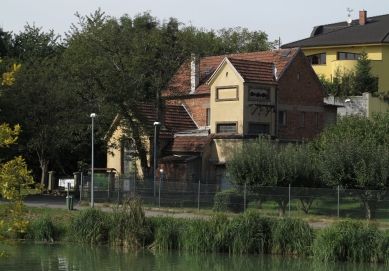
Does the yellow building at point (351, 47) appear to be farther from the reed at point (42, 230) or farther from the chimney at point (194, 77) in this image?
the reed at point (42, 230)

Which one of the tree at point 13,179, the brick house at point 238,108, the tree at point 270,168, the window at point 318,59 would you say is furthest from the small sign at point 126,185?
the window at point 318,59

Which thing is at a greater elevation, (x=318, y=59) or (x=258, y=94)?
(x=318, y=59)

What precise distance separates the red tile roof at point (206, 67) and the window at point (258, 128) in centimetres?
383

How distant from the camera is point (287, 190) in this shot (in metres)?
37.2

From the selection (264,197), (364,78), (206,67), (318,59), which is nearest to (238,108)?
(206,67)

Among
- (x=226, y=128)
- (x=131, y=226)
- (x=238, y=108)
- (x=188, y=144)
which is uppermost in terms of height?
(x=238, y=108)

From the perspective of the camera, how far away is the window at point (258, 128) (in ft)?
176

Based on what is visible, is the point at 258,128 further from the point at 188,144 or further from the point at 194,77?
the point at 194,77

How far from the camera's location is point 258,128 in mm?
54188

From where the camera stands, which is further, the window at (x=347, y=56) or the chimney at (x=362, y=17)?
the chimney at (x=362, y=17)

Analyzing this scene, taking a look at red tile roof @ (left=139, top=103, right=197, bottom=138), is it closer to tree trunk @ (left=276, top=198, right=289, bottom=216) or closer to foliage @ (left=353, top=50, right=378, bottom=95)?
foliage @ (left=353, top=50, right=378, bottom=95)

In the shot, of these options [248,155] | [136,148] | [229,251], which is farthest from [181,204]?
[229,251]

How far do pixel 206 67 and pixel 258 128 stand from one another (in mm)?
9135

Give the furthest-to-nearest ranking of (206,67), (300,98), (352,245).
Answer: (206,67)
(300,98)
(352,245)
